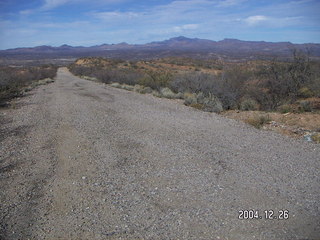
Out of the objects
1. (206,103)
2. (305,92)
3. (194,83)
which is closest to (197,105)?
(206,103)

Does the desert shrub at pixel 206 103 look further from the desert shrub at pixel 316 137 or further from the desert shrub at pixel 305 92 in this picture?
the desert shrub at pixel 316 137

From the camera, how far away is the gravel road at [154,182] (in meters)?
4.03

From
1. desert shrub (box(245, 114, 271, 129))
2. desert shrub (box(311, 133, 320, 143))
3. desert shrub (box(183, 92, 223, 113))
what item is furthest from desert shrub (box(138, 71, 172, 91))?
desert shrub (box(311, 133, 320, 143))

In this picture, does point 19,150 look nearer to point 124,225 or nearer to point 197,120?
point 124,225

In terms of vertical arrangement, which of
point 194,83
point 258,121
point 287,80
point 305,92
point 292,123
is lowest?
point 292,123

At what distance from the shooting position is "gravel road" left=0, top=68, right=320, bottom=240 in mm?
4031

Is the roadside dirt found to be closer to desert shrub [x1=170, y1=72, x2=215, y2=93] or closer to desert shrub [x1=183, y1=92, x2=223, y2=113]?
desert shrub [x1=183, y1=92, x2=223, y2=113]
